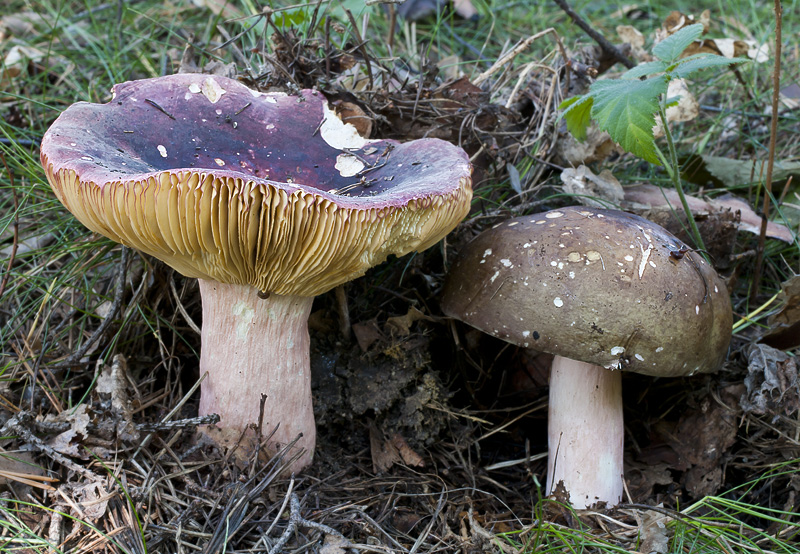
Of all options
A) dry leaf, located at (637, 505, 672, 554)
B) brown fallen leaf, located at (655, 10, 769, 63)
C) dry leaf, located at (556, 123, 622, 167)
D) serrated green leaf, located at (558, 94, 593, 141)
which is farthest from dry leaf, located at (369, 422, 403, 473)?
brown fallen leaf, located at (655, 10, 769, 63)

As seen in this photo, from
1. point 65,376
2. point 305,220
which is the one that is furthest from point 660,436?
point 65,376

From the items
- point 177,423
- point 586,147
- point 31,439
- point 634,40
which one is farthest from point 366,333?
point 634,40

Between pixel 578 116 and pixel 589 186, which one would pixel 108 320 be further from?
pixel 589 186

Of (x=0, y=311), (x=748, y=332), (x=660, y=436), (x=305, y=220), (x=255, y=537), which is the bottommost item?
(x=660, y=436)

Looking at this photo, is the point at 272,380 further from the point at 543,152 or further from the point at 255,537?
the point at 543,152

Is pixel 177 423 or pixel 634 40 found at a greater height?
pixel 634 40

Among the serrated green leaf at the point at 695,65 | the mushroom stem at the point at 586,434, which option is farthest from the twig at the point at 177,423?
the serrated green leaf at the point at 695,65

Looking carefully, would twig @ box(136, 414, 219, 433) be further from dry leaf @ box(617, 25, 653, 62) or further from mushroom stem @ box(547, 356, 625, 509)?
dry leaf @ box(617, 25, 653, 62)
